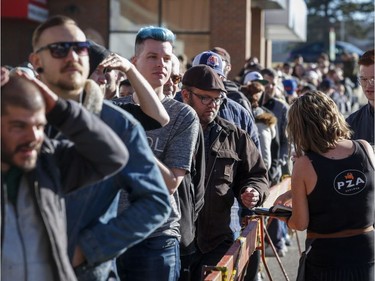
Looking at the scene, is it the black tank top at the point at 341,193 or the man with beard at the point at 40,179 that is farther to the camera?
the black tank top at the point at 341,193

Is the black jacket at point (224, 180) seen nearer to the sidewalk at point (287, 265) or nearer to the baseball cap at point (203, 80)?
the baseball cap at point (203, 80)

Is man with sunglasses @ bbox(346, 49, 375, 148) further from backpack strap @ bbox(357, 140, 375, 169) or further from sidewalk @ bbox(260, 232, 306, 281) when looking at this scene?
sidewalk @ bbox(260, 232, 306, 281)

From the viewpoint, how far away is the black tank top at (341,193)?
522 centimetres

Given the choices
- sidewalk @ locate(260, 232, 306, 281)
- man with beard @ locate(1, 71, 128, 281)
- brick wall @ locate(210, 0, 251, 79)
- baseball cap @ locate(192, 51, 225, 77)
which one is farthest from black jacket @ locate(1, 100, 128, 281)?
brick wall @ locate(210, 0, 251, 79)

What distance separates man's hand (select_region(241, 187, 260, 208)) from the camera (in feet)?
20.0

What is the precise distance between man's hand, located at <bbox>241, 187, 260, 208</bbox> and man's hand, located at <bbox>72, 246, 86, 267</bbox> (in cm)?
274

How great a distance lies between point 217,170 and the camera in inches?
249

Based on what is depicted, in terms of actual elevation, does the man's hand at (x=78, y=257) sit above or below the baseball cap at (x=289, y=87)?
below

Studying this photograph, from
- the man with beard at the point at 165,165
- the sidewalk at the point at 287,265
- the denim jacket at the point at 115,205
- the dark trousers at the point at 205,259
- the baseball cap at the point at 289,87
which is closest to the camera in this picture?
the denim jacket at the point at 115,205

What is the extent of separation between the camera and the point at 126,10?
27.7m

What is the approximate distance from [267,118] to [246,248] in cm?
441

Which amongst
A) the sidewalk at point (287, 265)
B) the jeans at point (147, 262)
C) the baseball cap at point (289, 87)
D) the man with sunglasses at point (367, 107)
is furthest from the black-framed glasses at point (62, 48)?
the baseball cap at point (289, 87)

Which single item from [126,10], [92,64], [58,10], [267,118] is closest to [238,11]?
[126,10]

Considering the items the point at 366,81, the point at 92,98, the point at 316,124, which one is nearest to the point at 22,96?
the point at 92,98
